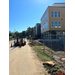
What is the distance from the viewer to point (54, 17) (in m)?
29.1
